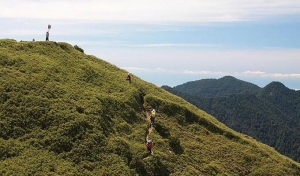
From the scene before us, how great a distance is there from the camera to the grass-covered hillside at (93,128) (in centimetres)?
3553

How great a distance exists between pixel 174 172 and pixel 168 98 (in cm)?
2177

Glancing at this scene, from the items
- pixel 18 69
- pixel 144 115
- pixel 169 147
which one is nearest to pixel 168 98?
pixel 144 115

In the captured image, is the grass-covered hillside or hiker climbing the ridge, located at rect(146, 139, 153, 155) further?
hiker climbing the ridge, located at rect(146, 139, 153, 155)

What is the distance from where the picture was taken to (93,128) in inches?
1613

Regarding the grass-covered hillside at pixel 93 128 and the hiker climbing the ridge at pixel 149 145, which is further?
the hiker climbing the ridge at pixel 149 145

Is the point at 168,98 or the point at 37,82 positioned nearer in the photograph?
the point at 37,82

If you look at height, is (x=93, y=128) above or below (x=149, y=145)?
above

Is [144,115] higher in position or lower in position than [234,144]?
higher

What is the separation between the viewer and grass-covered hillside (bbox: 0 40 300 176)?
35.5 m

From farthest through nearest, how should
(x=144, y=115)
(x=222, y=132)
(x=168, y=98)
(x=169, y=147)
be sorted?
(x=168, y=98)
(x=222, y=132)
(x=144, y=115)
(x=169, y=147)

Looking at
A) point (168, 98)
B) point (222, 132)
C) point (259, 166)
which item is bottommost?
point (259, 166)

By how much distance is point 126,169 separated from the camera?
121 feet

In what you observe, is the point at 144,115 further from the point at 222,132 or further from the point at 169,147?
the point at 222,132

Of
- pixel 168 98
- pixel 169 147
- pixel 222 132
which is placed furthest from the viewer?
pixel 168 98
